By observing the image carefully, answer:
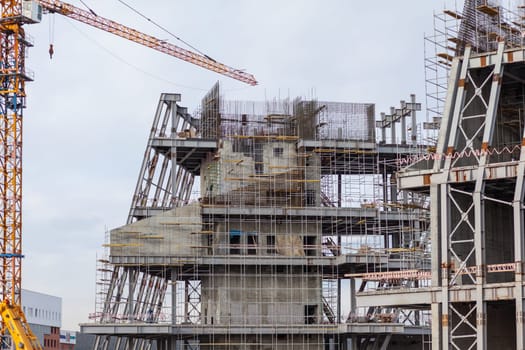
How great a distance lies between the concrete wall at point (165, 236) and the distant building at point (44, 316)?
84079 mm

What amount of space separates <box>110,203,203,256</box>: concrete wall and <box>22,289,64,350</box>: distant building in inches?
3310

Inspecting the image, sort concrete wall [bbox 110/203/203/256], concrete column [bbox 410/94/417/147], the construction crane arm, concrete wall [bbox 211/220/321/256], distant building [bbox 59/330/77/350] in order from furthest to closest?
1. distant building [bbox 59/330/77/350]
2. the construction crane arm
3. concrete column [bbox 410/94/417/147]
4. concrete wall [bbox 211/220/321/256]
5. concrete wall [bbox 110/203/203/256]

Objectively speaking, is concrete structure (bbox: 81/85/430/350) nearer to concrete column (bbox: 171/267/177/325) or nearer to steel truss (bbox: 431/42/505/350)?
concrete column (bbox: 171/267/177/325)

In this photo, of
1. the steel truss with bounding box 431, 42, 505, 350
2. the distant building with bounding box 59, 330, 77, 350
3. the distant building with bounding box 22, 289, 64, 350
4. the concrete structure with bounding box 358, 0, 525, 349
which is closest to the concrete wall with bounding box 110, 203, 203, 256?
the concrete structure with bounding box 358, 0, 525, 349

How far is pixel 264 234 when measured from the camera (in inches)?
3231

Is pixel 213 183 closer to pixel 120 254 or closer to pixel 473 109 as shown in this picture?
pixel 120 254

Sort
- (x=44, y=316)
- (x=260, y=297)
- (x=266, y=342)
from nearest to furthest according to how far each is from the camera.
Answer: (x=266, y=342) < (x=260, y=297) < (x=44, y=316)

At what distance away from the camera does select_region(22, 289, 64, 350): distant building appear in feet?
531

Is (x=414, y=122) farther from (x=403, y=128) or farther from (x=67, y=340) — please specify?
(x=67, y=340)

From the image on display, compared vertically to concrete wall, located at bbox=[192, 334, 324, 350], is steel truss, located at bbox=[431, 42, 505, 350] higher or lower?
higher

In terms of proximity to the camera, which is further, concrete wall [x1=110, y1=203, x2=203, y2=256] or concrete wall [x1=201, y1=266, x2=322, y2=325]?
concrete wall [x1=201, y1=266, x2=322, y2=325]

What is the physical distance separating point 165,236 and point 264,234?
8089mm

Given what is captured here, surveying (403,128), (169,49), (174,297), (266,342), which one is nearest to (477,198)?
(266,342)

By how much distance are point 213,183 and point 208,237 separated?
4637 millimetres
